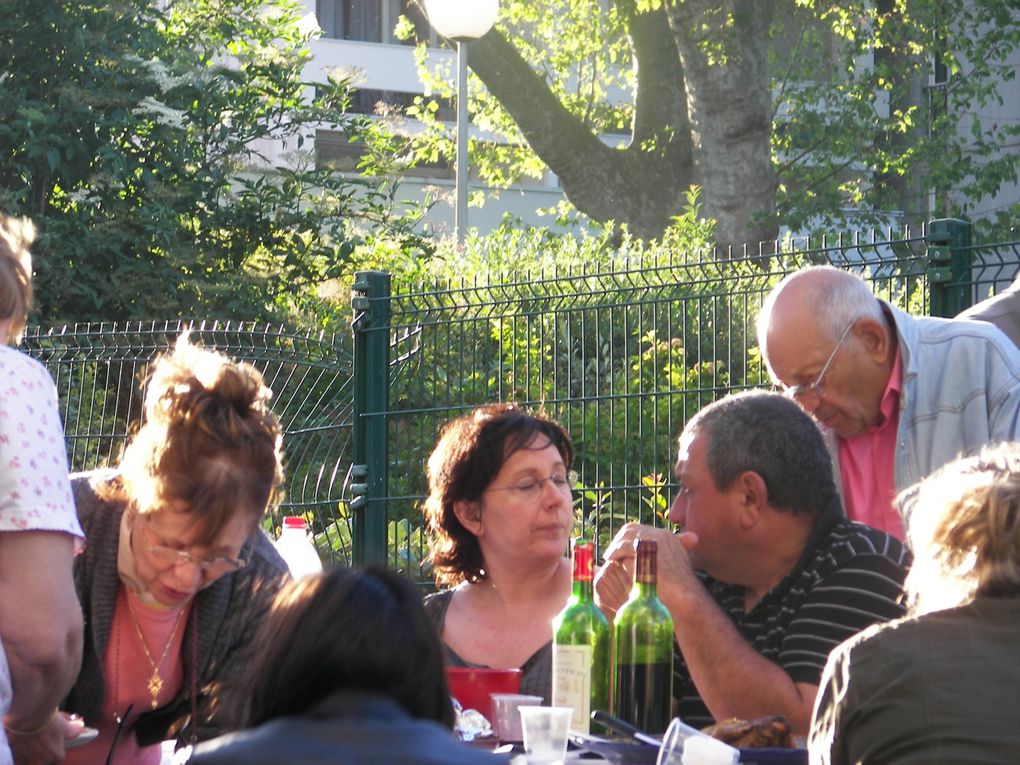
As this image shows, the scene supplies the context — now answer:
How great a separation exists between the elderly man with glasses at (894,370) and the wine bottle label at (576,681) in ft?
4.38

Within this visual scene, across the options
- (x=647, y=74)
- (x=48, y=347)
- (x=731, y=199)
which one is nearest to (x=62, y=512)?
(x=48, y=347)

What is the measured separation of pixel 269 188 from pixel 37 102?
6.14ft

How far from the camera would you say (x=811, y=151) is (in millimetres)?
18312

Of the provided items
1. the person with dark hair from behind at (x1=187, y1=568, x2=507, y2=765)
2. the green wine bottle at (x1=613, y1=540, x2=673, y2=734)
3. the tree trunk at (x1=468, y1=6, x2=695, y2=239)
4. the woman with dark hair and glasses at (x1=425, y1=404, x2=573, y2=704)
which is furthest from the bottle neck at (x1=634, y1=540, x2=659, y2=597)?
the tree trunk at (x1=468, y1=6, x2=695, y2=239)

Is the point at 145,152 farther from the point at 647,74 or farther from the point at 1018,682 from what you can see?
the point at 1018,682

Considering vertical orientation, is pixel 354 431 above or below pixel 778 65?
below

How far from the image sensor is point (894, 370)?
4.19 metres

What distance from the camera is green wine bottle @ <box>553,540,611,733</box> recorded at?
3104mm

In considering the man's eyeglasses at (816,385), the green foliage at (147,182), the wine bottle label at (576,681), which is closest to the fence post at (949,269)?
the man's eyeglasses at (816,385)

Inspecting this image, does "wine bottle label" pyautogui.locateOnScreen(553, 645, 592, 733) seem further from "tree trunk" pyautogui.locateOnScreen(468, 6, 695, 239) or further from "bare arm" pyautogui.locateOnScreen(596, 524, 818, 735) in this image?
"tree trunk" pyautogui.locateOnScreen(468, 6, 695, 239)

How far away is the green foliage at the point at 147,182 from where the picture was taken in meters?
11.4

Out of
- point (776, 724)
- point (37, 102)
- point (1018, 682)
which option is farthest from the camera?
point (37, 102)

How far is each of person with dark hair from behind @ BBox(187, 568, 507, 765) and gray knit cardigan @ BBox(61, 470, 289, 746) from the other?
1604 mm

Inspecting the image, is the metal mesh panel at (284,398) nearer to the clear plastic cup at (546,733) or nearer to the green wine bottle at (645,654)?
the green wine bottle at (645,654)
